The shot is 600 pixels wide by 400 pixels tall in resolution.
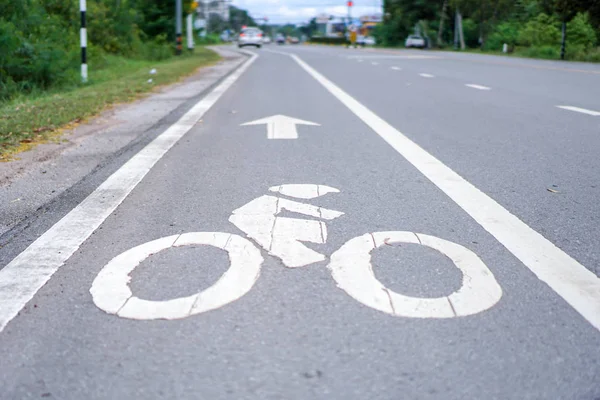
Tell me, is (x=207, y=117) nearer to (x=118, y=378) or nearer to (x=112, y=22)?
(x=118, y=378)

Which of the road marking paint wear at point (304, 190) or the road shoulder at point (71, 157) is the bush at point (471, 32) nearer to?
the road shoulder at point (71, 157)

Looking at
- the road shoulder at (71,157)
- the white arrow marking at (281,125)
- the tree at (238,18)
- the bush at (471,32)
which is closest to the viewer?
the road shoulder at (71,157)

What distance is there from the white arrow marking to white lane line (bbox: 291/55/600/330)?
5.34 feet

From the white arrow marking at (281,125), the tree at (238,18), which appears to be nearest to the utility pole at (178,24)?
the white arrow marking at (281,125)

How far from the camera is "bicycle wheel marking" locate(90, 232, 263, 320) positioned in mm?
2600

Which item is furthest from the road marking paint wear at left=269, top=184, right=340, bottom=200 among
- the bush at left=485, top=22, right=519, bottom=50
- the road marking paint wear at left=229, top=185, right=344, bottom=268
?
the bush at left=485, top=22, right=519, bottom=50

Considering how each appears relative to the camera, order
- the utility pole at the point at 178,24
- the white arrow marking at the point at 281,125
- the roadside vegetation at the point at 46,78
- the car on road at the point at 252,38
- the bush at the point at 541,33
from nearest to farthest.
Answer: the white arrow marking at the point at 281,125 → the roadside vegetation at the point at 46,78 → the utility pole at the point at 178,24 → the bush at the point at 541,33 → the car on road at the point at 252,38

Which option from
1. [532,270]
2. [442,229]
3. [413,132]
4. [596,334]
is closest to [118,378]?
[596,334]

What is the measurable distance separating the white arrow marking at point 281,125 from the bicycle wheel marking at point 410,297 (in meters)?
3.84

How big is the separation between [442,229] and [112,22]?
25.8 metres

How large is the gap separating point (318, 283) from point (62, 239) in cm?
145

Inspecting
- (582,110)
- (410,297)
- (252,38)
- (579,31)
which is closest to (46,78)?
(582,110)

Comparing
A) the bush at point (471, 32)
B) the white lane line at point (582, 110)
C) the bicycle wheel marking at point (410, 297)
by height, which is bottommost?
the bicycle wheel marking at point (410, 297)

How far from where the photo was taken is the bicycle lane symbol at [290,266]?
2611 millimetres
